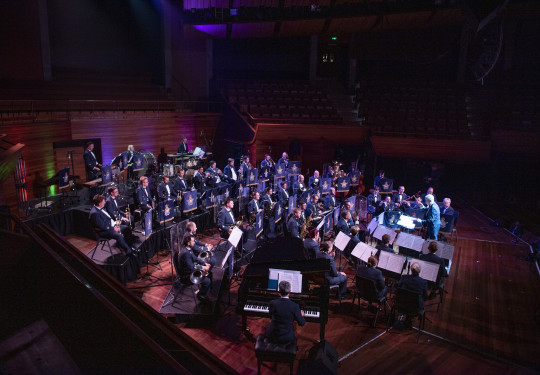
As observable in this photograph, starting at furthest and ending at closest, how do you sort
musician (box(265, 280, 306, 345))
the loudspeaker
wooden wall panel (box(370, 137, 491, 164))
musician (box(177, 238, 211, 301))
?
wooden wall panel (box(370, 137, 491, 164)), musician (box(177, 238, 211, 301)), musician (box(265, 280, 306, 345)), the loudspeaker

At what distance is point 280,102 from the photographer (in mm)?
17906

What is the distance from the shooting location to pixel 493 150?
50.2ft

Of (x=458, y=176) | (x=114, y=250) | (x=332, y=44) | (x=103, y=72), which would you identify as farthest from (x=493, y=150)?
(x=103, y=72)

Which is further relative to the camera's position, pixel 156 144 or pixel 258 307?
pixel 156 144

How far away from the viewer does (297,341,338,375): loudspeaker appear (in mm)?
4566

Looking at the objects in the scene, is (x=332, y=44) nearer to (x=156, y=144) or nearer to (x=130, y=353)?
(x=156, y=144)

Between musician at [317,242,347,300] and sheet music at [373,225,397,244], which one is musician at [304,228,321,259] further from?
sheet music at [373,225,397,244]

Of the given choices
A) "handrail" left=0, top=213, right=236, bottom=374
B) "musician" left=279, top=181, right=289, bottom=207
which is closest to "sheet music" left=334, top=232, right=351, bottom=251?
"musician" left=279, top=181, right=289, bottom=207

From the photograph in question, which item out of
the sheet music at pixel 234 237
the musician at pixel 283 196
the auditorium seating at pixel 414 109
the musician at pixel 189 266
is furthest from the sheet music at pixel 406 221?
the auditorium seating at pixel 414 109

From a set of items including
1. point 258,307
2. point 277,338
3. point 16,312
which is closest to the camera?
point 16,312

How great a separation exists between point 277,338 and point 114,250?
4.46 m

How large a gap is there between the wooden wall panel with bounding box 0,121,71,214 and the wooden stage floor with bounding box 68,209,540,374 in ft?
11.8

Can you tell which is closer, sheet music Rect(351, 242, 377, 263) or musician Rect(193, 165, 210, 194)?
sheet music Rect(351, 242, 377, 263)

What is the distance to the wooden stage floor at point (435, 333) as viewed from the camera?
5.52 meters
